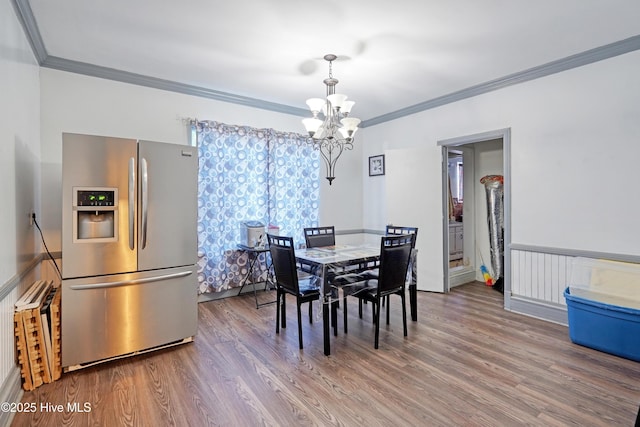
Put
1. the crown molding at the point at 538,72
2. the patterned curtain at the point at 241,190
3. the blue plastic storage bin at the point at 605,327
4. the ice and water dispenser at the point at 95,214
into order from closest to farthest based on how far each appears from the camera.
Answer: the ice and water dispenser at the point at 95,214
the blue plastic storage bin at the point at 605,327
the crown molding at the point at 538,72
the patterned curtain at the point at 241,190

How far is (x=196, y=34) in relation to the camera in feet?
9.04

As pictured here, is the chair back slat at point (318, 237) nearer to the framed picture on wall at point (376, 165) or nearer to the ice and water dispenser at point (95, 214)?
the framed picture on wall at point (376, 165)

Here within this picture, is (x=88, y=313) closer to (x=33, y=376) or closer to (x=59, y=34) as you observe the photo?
(x=33, y=376)

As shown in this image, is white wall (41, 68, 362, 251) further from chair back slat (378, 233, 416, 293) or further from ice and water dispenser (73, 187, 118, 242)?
chair back slat (378, 233, 416, 293)

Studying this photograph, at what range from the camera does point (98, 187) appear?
2.47 meters

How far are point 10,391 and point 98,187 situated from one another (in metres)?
1.40

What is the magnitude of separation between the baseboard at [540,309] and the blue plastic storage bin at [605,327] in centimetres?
49

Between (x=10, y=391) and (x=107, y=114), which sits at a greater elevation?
(x=107, y=114)

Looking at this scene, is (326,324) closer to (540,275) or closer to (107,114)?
(540,275)

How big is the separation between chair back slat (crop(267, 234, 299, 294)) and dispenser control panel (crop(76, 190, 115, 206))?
1.32 metres

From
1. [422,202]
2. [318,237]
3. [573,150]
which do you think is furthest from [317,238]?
[573,150]

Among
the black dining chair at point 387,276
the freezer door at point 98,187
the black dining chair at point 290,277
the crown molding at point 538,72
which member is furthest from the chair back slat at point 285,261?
the crown molding at point 538,72

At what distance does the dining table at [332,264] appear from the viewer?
2.69 metres

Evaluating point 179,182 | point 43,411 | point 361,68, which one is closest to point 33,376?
point 43,411
